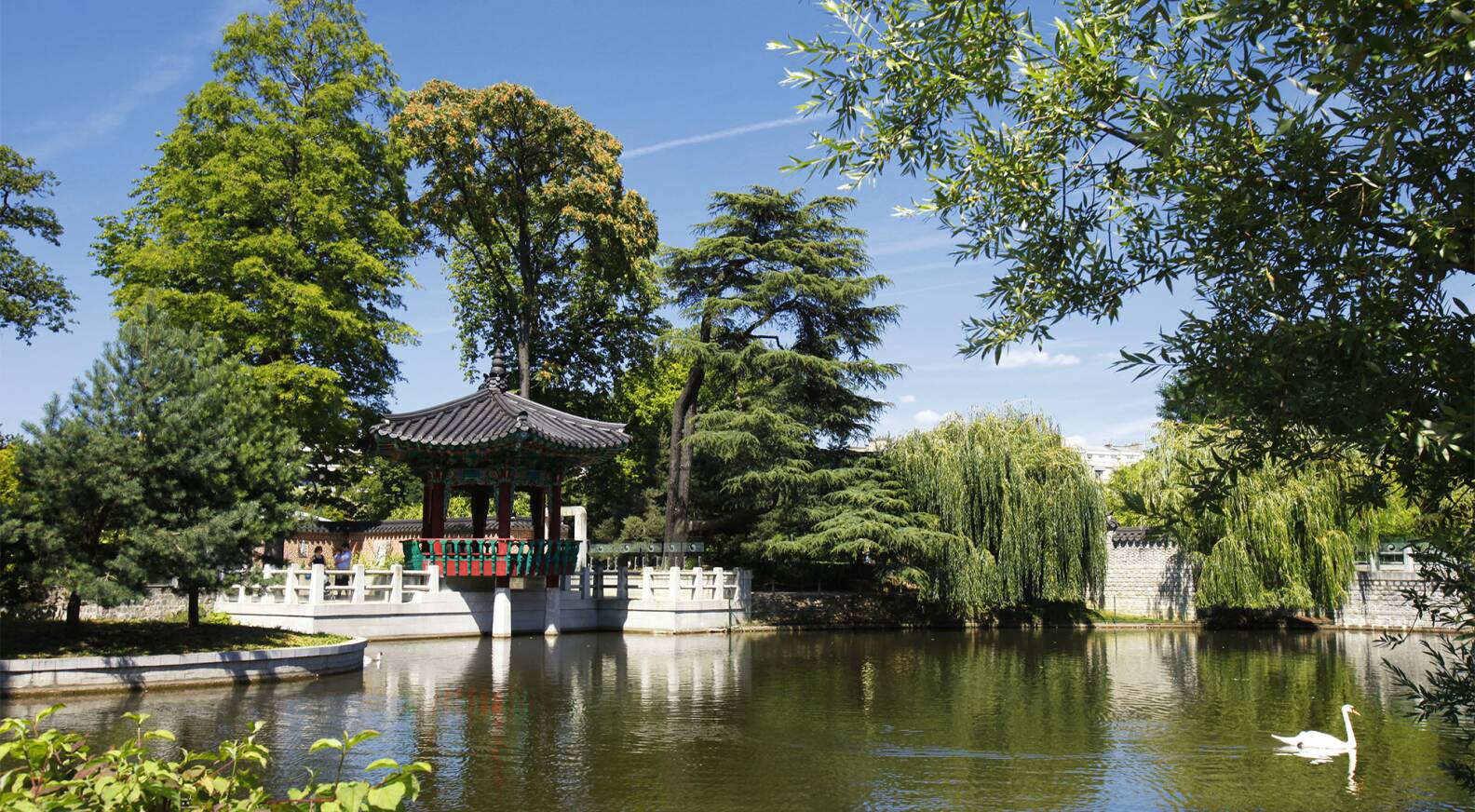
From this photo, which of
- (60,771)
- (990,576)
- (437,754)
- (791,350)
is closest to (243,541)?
(437,754)

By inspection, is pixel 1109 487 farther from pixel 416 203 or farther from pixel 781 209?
pixel 416 203

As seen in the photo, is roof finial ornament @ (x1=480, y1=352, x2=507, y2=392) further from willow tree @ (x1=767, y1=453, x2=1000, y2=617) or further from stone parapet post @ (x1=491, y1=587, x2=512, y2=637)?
willow tree @ (x1=767, y1=453, x2=1000, y2=617)

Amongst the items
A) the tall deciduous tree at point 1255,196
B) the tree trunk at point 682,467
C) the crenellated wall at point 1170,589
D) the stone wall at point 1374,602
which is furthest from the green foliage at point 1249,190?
the stone wall at point 1374,602

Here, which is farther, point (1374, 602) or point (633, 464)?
point (633, 464)

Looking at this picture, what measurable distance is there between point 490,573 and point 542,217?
420 inches

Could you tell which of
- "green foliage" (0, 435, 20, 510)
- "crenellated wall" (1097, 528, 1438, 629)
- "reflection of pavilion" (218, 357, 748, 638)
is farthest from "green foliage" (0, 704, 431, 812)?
"crenellated wall" (1097, 528, 1438, 629)

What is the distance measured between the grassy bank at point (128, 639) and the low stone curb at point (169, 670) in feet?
0.89

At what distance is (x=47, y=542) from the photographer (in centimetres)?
1124

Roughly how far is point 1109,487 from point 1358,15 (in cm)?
2483

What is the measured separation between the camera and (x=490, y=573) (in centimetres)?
1950

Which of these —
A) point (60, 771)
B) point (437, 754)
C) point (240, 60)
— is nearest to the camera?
point (60, 771)

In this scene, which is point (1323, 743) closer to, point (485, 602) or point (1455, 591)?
point (1455, 591)

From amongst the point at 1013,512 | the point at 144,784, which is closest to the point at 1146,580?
the point at 1013,512

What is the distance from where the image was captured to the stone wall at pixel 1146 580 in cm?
2822
